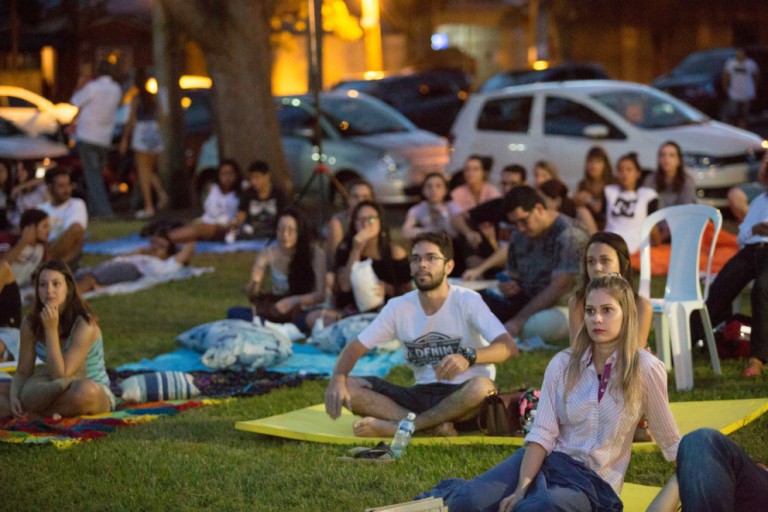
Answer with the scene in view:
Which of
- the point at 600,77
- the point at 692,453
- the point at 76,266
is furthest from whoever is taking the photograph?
the point at 600,77

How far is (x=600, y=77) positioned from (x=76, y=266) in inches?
542

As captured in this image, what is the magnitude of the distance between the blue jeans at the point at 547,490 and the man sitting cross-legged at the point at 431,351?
150cm

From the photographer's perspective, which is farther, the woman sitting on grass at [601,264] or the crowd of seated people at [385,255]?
the crowd of seated people at [385,255]

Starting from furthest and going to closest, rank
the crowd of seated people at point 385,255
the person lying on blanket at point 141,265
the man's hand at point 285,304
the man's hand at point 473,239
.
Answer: the person lying on blanket at point 141,265 → the man's hand at point 473,239 → the man's hand at point 285,304 → the crowd of seated people at point 385,255

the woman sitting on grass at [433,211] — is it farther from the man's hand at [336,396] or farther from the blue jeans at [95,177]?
the blue jeans at [95,177]

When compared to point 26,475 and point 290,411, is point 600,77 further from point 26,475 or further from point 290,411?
point 26,475

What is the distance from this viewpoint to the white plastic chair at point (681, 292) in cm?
762

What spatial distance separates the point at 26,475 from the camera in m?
6.22

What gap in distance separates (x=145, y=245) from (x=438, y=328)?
28.5ft

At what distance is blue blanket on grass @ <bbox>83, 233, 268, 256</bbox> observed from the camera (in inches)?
565

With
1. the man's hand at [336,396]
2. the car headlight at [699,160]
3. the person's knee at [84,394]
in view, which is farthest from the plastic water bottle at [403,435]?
the car headlight at [699,160]

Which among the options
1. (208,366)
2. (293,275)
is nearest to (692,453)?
(208,366)

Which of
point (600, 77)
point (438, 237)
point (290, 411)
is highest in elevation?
point (600, 77)

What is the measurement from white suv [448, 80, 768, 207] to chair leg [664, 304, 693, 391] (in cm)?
664
